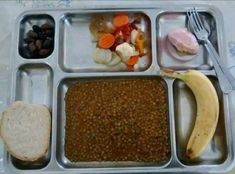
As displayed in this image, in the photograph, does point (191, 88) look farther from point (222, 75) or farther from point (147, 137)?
point (147, 137)

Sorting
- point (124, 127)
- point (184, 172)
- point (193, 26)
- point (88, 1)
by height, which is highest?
point (88, 1)

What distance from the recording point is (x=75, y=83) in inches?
49.6

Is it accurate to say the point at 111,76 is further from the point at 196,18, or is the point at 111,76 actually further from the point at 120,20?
the point at 196,18

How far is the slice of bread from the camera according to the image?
1155 millimetres

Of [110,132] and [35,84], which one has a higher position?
[35,84]

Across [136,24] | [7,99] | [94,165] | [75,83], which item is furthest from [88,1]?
[94,165]

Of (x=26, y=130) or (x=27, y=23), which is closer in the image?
(x=26, y=130)

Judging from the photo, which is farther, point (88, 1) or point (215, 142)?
point (88, 1)

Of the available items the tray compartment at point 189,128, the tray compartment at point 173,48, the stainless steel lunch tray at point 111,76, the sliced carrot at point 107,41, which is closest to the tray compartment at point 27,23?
the stainless steel lunch tray at point 111,76

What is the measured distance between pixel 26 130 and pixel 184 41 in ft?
1.85

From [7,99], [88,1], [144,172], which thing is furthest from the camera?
[88,1]

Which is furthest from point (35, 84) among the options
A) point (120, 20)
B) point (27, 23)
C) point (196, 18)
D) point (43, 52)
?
point (196, 18)

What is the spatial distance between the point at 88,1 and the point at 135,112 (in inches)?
17.3

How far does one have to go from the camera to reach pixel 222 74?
120 cm
